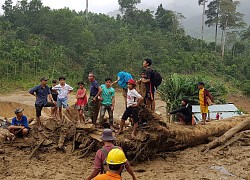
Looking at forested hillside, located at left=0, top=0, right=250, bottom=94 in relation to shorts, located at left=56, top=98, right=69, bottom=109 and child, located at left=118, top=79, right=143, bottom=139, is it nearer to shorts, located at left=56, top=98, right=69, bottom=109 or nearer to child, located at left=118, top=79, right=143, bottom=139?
shorts, located at left=56, top=98, right=69, bottom=109

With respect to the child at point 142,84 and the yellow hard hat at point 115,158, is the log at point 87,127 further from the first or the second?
the yellow hard hat at point 115,158

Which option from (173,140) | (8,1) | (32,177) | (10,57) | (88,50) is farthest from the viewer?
(8,1)

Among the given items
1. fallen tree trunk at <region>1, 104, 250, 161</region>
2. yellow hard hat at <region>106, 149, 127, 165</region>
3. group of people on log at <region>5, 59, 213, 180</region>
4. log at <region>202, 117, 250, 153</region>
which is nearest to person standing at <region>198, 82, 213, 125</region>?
group of people on log at <region>5, 59, 213, 180</region>

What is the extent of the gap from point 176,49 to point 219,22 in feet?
36.1

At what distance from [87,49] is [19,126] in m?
31.8

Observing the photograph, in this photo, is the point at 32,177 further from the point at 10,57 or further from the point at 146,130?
the point at 10,57

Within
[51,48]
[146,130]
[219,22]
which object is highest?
[219,22]

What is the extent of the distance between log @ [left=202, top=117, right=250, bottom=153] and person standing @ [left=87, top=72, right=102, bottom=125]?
315 centimetres

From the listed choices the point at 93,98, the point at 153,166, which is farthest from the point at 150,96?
the point at 153,166

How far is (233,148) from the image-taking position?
922cm

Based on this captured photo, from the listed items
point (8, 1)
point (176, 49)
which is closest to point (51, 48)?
point (8, 1)

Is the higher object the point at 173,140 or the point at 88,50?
the point at 88,50

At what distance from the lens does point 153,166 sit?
781 cm

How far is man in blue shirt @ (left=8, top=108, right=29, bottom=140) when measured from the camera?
8270 millimetres
